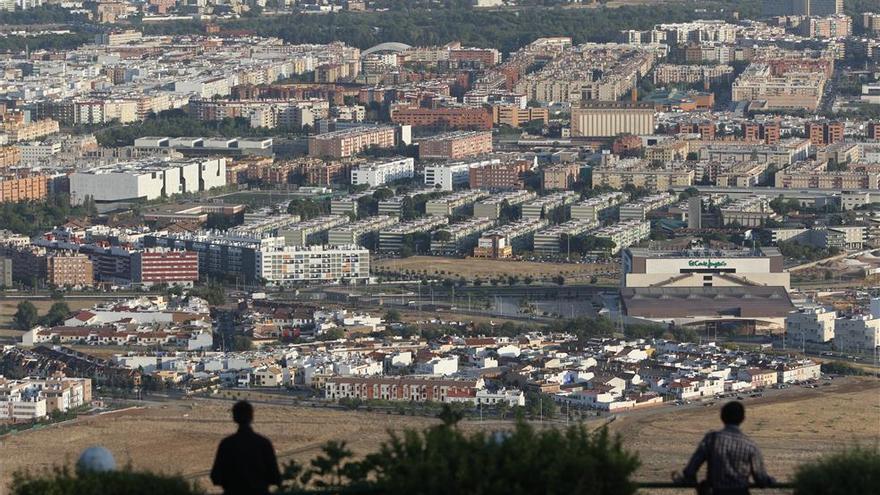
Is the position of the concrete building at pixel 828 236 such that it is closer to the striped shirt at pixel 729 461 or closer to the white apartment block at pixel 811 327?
the white apartment block at pixel 811 327

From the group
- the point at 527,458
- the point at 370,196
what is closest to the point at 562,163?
the point at 370,196

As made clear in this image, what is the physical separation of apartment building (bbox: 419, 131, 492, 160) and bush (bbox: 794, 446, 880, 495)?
20.6 metres

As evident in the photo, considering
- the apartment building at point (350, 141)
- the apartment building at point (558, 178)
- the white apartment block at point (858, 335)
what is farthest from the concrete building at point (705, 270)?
the apartment building at point (350, 141)

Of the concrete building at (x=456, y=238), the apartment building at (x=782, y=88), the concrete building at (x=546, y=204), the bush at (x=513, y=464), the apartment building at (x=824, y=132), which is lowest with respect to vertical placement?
the concrete building at (x=456, y=238)

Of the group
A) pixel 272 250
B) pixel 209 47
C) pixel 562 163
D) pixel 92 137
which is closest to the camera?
pixel 272 250

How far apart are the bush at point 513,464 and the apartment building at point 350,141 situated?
2115 cm

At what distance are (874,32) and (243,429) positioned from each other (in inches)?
1465

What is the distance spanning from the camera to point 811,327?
14367 millimetres

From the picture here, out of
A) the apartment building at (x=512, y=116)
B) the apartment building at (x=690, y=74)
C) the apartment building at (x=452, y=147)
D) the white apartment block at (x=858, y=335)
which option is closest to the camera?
the white apartment block at (x=858, y=335)

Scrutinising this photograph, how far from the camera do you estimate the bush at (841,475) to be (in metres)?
4.38

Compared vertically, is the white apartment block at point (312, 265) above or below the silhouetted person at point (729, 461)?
below

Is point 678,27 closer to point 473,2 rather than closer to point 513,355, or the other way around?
point 473,2

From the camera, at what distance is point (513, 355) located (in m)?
13.7

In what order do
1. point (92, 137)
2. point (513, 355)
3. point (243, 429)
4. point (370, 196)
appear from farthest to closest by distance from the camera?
point (92, 137), point (370, 196), point (513, 355), point (243, 429)
